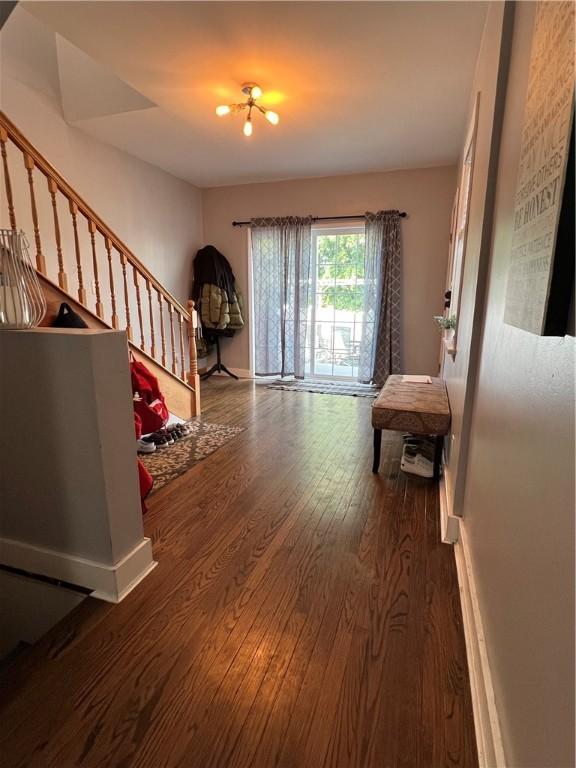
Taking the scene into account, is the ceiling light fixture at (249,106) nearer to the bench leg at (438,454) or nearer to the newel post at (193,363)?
the newel post at (193,363)

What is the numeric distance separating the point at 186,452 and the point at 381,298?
9.73 ft

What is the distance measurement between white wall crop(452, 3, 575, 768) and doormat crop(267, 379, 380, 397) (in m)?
3.13

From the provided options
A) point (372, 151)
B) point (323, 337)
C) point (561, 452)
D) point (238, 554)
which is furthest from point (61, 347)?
point (323, 337)

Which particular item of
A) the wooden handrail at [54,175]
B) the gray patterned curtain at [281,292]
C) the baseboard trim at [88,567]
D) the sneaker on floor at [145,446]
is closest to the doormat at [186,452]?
the sneaker on floor at [145,446]

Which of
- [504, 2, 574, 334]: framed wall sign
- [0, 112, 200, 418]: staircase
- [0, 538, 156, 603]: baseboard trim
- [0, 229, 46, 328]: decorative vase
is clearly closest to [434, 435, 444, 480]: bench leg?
[504, 2, 574, 334]: framed wall sign

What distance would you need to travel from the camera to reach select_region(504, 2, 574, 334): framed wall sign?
0.66m

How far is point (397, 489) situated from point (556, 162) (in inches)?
75.1

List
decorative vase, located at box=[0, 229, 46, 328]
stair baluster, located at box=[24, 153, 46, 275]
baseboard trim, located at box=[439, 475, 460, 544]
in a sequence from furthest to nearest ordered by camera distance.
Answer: stair baluster, located at box=[24, 153, 46, 275], baseboard trim, located at box=[439, 475, 460, 544], decorative vase, located at box=[0, 229, 46, 328]

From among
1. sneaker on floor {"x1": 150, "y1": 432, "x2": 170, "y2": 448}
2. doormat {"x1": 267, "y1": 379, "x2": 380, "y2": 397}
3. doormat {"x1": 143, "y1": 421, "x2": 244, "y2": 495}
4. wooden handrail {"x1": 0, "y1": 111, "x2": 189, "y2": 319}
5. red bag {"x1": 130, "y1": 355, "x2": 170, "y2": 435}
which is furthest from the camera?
doormat {"x1": 267, "y1": 379, "x2": 380, "y2": 397}

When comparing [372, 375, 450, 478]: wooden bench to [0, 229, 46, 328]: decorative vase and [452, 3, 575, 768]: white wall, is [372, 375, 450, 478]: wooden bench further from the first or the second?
[0, 229, 46, 328]: decorative vase

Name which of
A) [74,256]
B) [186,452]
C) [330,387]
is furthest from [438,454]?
[74,256]

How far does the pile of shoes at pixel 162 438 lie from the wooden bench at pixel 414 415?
5.17ft

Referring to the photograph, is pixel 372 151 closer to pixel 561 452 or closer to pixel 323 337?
pixel 323 337

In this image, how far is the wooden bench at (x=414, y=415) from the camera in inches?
86.7
